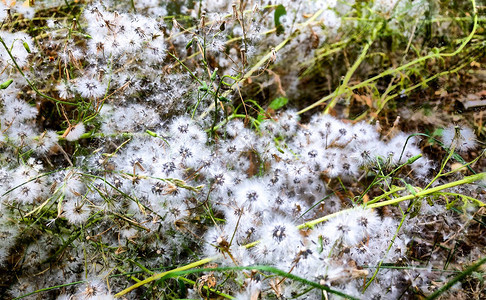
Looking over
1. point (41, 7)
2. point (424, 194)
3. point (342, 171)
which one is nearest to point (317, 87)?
point (342, 171)

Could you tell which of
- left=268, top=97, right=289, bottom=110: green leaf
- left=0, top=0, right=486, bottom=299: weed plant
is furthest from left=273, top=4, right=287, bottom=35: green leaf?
left=268, top=97, right=289, bottom=110: green leaf

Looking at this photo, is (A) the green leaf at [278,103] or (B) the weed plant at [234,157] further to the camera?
(A) the green leaf at [278,103]

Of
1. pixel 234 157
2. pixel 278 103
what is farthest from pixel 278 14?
pixel 234 157

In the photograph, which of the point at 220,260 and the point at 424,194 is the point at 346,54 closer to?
the point at 424,194

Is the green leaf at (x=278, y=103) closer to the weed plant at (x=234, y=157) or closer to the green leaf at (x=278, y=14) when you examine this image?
the weed plant at (x=234, y=157)

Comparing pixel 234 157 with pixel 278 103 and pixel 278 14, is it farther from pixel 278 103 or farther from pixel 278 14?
pixel 278 14

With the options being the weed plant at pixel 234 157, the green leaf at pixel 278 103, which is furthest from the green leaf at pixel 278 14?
the green leaf at pixel 278 103
